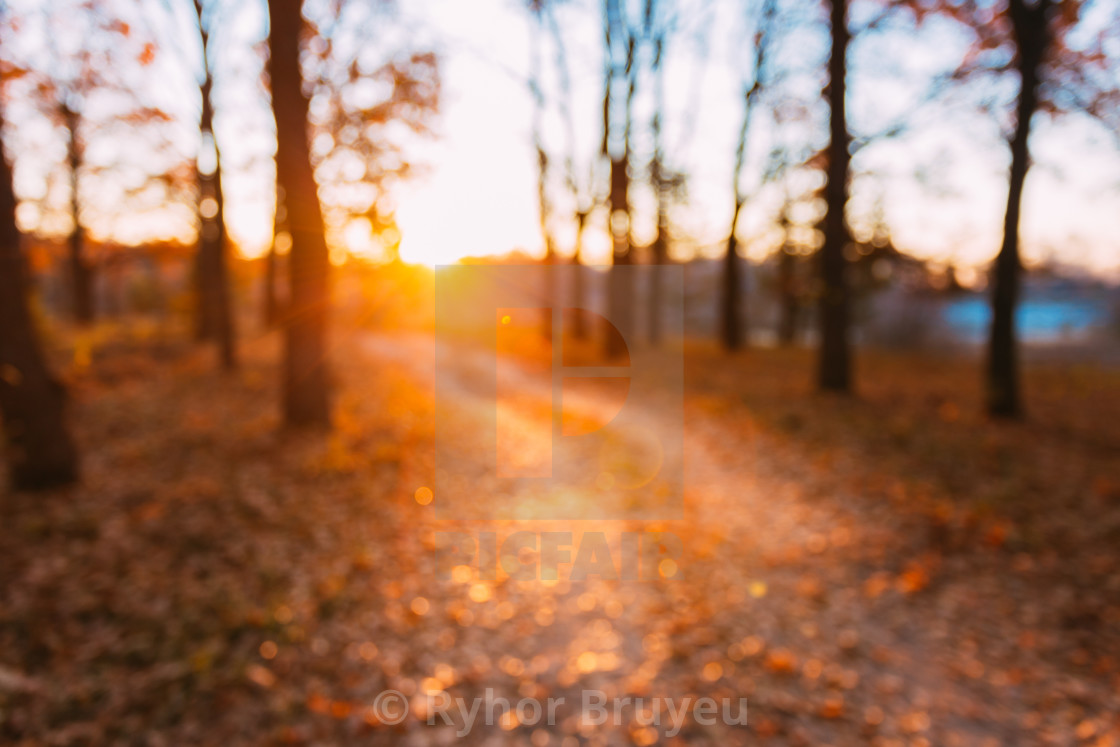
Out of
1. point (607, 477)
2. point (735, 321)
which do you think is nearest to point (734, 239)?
point (735, 321)

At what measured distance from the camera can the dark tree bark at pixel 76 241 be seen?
14039 millimetres

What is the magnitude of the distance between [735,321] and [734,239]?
2.62 meters

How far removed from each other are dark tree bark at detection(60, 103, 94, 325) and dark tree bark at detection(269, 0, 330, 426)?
10228 mm

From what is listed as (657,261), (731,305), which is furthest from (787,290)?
(657,261)

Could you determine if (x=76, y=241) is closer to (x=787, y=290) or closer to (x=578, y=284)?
(x=578, y=284)

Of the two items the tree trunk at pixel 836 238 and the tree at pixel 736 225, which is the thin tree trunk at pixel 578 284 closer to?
the tree at pixel 736 225

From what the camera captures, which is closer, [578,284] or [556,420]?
[556,420]

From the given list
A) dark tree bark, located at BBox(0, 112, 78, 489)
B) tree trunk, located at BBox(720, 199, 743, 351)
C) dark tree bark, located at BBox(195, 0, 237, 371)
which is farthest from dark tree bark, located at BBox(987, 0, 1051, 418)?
dark tree bark, located at BBox(195, 0, 237, 371)

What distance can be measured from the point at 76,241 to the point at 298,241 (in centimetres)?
1612

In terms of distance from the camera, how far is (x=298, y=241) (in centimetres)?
774

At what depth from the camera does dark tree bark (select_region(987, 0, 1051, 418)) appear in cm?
780

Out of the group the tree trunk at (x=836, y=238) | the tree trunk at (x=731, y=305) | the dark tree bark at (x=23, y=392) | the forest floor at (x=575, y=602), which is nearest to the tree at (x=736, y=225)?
the tree trunk at (x=731, y=305)

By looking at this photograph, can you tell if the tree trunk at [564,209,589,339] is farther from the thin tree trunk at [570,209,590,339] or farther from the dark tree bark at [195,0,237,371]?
the dark tree bark at [195,0,237,371]

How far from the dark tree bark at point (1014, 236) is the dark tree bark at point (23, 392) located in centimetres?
1289
